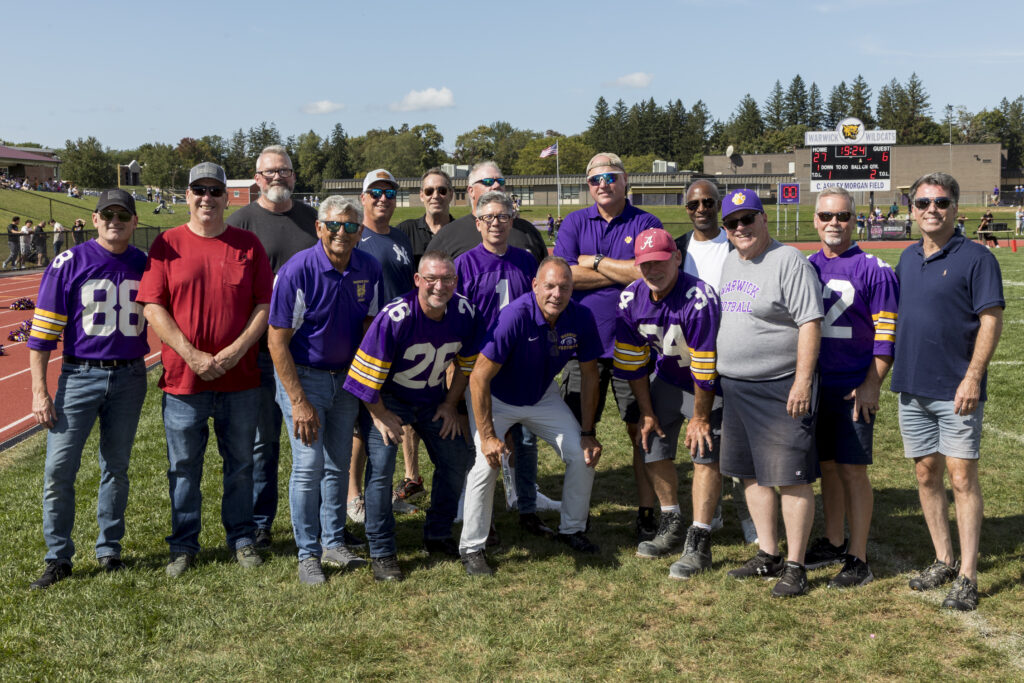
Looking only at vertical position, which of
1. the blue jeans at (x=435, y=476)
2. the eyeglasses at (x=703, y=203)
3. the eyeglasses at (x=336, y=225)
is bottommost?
the blue jeans at (x=435, y=476)

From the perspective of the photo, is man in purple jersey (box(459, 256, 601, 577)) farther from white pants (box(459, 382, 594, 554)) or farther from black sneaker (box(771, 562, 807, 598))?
black sneaker (box(771, 562, 807, 598))

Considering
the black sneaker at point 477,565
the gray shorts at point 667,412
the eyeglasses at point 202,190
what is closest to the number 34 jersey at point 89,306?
the eyeglasses at point 202,190

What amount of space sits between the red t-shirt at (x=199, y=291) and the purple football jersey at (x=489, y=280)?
4.57 feet

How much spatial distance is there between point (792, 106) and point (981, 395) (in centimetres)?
16825

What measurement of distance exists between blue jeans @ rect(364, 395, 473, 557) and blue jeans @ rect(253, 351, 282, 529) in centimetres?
80

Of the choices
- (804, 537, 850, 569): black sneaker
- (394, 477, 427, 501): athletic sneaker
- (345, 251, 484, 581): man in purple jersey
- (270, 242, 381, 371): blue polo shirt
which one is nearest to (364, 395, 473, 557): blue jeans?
(345, 251, 484, 581): man in purple jersey

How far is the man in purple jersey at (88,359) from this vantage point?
4758mm

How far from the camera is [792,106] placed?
157625mm

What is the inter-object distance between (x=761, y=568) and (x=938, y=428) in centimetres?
130

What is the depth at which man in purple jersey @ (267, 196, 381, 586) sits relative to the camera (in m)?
4.77

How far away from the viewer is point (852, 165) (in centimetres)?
3778

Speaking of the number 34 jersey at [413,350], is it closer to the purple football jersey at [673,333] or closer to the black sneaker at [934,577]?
the purple football jersey at [673,333]

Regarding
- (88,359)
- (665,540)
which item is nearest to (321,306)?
(88,359)

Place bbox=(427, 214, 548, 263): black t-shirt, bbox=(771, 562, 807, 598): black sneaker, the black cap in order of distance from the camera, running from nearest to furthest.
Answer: bbox=(771, 562, 807, 598): black sneaker, the black cap, bbox=(427, 214, 548, 263): black t-shirt
